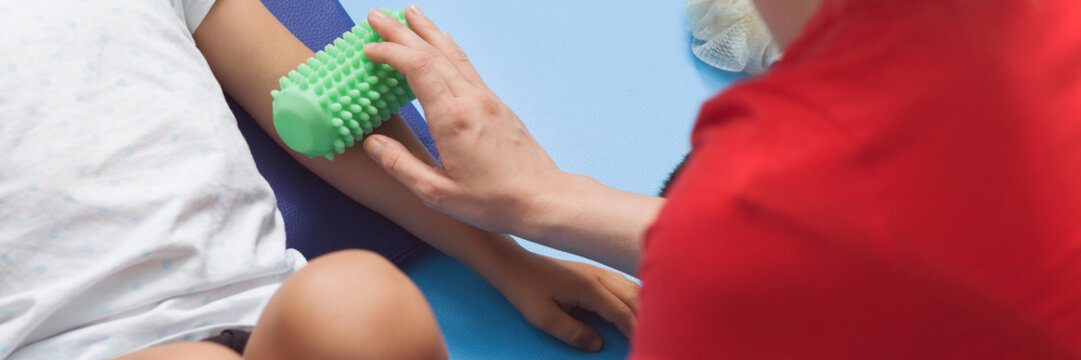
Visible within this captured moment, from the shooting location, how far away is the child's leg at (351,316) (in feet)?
1.82

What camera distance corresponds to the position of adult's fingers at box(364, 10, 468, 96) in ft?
2.45

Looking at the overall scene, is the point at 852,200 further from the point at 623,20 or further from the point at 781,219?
the point at 623,20

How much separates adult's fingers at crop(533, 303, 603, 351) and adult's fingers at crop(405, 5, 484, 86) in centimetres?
24

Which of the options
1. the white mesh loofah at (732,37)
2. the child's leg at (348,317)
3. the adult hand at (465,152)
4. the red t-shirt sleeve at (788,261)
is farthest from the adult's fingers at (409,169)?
the white mesh loofah at (732,37)

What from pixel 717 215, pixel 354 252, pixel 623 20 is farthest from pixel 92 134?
pixel 623 20

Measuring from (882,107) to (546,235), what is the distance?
454 mm

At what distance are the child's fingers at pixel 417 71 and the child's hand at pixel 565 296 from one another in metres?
0.22

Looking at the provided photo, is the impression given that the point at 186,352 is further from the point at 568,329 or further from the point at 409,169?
the point at 568,329

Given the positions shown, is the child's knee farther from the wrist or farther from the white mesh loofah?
the white mesh loofah

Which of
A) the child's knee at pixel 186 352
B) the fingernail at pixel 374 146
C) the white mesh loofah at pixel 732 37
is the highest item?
the white mesh loofah at pixel 732 37

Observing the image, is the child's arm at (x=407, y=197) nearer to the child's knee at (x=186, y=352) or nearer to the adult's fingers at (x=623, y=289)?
the adult's fingers at (x=623, y=289)

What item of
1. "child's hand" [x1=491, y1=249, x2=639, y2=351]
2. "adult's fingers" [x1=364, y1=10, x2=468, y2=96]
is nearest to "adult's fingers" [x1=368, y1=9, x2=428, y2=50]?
"adult's fingers" [x1=364, y1=10, x2=468, y2=96]

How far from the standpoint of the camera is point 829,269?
1.16 ft

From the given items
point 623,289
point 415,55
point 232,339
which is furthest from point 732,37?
point 232,339
